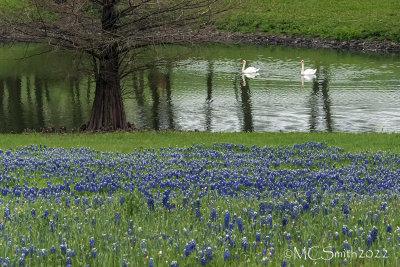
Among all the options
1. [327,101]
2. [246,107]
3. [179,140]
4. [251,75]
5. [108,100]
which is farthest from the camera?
[251,75]

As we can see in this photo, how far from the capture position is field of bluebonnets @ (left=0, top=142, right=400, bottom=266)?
6.75m

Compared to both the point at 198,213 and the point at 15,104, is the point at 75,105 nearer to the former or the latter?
the point at 15,104

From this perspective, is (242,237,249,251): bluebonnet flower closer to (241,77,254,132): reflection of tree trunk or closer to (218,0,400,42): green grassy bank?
(241,77,254,132): reflection of tree trunk

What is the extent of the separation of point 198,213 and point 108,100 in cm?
1618

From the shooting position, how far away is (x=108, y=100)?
2438 centimetres

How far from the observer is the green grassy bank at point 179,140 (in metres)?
19.2

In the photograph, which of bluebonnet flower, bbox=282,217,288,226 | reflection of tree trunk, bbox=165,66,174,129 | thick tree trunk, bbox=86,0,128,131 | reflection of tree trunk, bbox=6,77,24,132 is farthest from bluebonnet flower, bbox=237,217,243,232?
reflection of tree trunk, bbox=6,77,24,132

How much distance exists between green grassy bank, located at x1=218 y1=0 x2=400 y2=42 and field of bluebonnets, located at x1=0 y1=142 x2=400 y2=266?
5083cm

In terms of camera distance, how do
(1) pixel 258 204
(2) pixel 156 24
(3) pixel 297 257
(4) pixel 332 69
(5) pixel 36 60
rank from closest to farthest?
(3) pixel 297 257 → (1) pixel 258 204 → (2) pixel 156 24 → (4) pixel 332 69 → (5) pixel 36 60

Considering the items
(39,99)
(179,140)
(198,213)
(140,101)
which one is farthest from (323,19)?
(198,213)

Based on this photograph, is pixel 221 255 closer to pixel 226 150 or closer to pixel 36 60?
pixel 226 150

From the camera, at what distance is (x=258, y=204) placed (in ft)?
30.7

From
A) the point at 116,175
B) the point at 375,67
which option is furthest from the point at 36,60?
the point at 116,175

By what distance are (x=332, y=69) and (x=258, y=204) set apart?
39.5 metres
